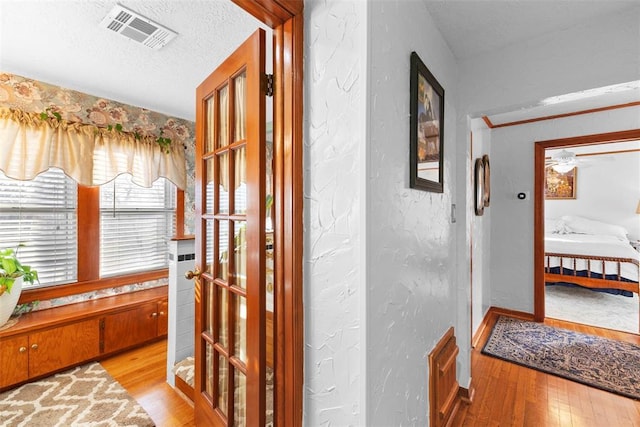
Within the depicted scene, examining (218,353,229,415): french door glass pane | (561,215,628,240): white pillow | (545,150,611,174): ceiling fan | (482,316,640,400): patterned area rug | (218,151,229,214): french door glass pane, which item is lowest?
(482,316,640,400): patterned area rug

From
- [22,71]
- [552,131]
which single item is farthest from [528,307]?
[22,71]

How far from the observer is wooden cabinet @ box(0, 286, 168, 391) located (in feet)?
7.14

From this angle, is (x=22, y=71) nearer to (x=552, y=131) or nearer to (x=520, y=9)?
(x=520, y=9)

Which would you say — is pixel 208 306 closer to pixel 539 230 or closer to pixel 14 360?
pixel 14 360

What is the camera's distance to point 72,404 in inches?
79.2

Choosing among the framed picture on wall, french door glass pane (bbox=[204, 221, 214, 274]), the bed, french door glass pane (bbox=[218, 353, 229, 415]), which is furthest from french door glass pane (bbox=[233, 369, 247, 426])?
the framed picture on wall

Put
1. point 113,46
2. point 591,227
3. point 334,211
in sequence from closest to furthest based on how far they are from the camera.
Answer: point 334,211 < point 113,46 < point 591,227

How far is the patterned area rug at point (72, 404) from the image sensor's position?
1.86m

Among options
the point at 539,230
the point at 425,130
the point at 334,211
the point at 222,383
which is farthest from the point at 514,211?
the point at 222,383

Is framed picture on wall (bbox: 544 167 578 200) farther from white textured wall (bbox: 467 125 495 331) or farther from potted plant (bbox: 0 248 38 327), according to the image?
potted plant (bbox: 0 248 38 327)

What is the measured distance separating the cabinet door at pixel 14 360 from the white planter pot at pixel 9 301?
0.66 feet

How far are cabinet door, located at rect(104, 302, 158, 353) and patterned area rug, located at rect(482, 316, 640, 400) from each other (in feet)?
10.8

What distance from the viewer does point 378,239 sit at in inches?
39.7

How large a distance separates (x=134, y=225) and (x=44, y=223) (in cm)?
72
